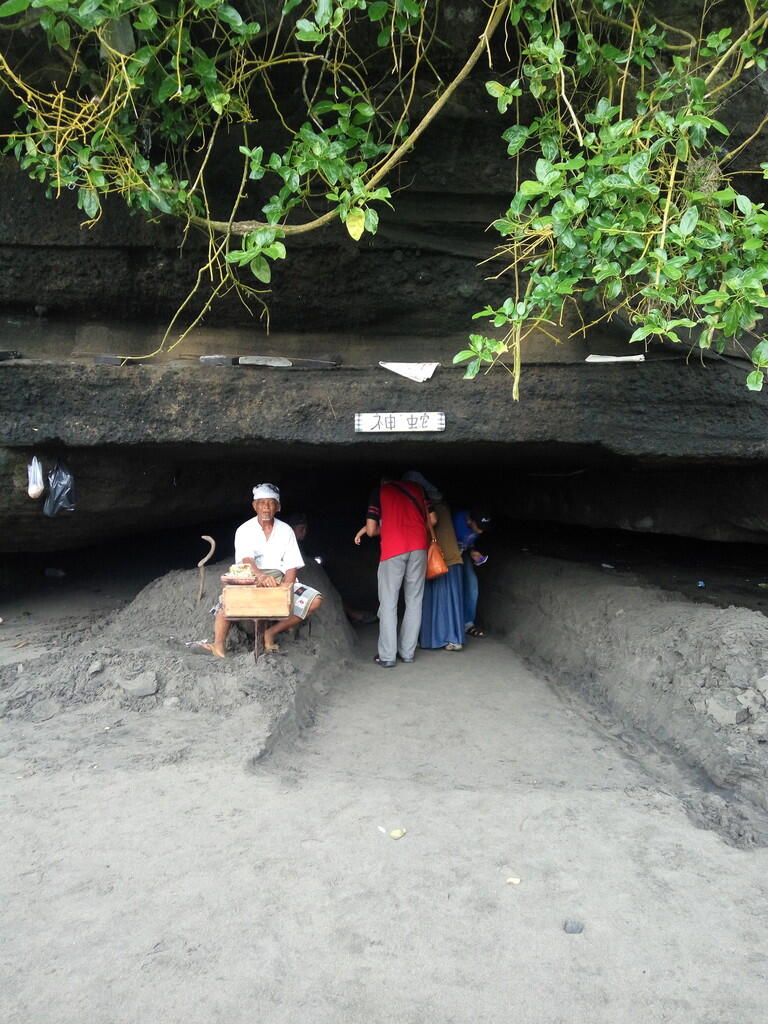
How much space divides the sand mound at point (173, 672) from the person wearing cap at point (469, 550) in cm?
171

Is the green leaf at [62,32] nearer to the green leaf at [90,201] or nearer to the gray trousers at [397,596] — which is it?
the green leaf at [90,201]

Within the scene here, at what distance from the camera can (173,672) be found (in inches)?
164

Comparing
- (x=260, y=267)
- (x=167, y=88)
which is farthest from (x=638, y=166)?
(x=167, y=88)

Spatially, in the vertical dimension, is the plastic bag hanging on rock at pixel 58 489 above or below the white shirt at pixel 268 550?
above

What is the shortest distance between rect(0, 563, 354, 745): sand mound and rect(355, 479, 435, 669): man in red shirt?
0.54 m

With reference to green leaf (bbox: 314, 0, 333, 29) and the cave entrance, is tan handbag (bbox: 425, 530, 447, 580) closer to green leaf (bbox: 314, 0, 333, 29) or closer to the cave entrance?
the cave entrance

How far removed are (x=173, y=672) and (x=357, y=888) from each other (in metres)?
2.07

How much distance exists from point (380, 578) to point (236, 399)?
6.03ft

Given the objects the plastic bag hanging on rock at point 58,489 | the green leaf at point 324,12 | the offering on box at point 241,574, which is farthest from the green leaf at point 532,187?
the plastic bag hanging on rock at point 58,489

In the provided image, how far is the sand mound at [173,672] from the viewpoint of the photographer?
13.0ft

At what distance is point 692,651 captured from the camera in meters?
3.91

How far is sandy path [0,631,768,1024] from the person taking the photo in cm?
193

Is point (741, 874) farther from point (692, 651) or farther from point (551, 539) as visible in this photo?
point (551, 539)

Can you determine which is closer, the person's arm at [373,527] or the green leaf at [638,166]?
the green leaf at [638,166]
